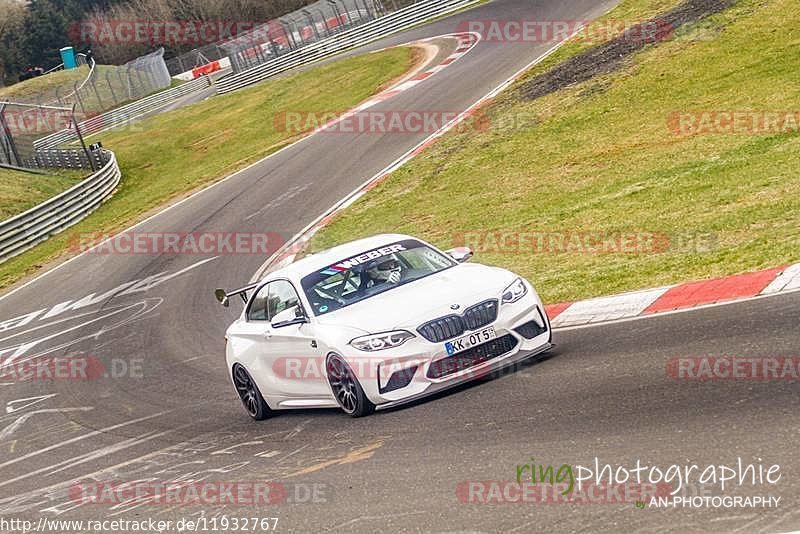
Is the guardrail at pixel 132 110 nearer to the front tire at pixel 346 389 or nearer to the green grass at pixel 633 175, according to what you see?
the green grass at pixel 633 175

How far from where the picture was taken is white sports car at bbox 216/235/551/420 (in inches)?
391

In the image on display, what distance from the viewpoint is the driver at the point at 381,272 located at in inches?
439

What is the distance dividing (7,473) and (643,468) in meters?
8.02

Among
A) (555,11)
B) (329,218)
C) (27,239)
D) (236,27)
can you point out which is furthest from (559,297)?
(236,27)

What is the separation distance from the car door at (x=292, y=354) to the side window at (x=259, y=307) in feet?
0.36

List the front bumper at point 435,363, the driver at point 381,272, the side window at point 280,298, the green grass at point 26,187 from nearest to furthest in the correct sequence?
the front bumper at point 435,363, the driver at point 381,272, the side window at point 280,298, the green grass at point 26,187

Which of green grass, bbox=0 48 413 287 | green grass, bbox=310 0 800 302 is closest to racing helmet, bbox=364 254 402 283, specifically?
green grass, bbox=310 0 800 302

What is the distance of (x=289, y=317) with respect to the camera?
11.1 metres

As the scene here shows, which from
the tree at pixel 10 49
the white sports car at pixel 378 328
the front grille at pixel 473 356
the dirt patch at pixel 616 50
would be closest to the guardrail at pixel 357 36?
the dirt patch at pixel 616 50

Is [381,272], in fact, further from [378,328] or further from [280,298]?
[378,328]

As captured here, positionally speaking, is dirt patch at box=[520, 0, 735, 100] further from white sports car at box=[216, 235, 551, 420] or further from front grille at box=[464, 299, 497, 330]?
front grille at box=[464, 299, 497, 330]

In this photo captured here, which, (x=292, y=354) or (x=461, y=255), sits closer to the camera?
(x=292, y=354)

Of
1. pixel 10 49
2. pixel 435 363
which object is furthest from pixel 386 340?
pixel 10 49

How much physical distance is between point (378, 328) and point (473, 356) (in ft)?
2.91
